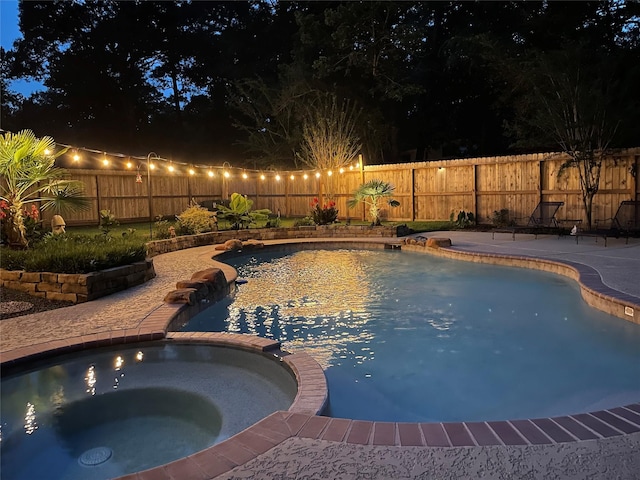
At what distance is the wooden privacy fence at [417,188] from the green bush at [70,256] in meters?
3.84

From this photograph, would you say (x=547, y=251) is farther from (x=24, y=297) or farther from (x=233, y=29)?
(x=233, y=29)

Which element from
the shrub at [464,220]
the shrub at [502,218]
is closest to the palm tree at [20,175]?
the shrub at [464,220]

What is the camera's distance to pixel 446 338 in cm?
528

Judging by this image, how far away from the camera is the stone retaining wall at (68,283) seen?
20.8 feet

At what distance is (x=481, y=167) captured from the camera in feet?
46.1

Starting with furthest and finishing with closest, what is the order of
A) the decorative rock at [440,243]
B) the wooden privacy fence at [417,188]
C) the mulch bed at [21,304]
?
the wooden privacy fence at [417,188], the decorative rock at [440,243], the mulch bed at [21,304]

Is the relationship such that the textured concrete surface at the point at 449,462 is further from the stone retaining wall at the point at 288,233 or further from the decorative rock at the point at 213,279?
the stone retaining wall at the point at 288,233

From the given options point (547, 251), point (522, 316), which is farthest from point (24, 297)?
point (547, 251)

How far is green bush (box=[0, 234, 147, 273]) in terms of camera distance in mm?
6598

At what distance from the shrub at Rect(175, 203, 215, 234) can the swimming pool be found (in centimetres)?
805

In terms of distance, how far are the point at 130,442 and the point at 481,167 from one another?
507 inches

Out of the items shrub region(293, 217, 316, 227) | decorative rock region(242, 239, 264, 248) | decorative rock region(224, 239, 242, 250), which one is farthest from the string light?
decorative rock region(242, 239, 264, 248)

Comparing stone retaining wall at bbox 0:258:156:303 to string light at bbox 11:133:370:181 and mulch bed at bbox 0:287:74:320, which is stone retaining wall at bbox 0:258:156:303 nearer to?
mulch bed at bbox 0:287:74:320

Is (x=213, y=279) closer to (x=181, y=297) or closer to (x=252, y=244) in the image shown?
(x=181, y=297)
